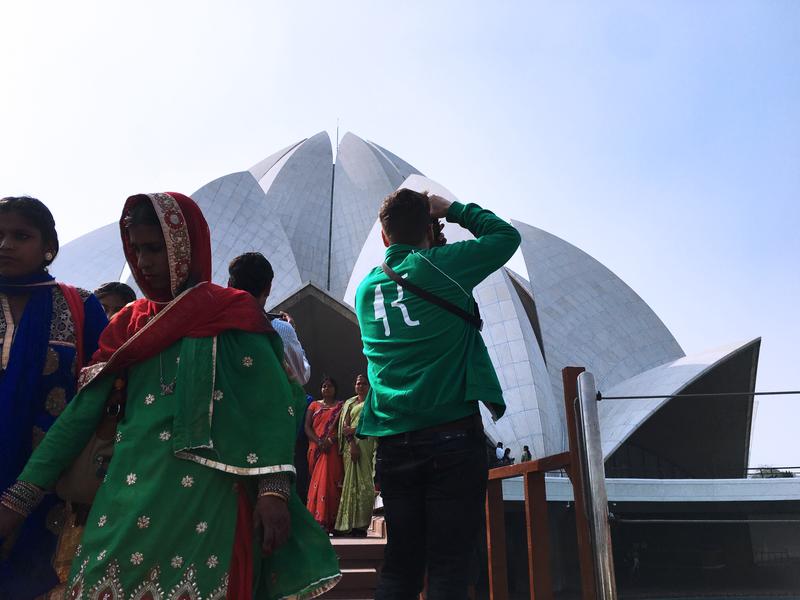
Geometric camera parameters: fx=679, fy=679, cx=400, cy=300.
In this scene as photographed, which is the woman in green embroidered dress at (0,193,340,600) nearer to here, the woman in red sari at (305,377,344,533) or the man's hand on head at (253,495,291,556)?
the man's hand on head at (253,495,291,556)

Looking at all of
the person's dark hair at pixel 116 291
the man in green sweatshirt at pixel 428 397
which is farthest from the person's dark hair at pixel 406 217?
the person's dark hair at pixel 116 291

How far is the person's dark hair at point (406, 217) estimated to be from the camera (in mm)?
1827

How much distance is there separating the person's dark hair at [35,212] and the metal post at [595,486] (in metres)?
1.50

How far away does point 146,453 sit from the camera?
4.24 ft

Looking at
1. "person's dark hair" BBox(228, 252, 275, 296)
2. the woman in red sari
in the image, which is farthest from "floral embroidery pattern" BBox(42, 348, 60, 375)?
the woman in red sari

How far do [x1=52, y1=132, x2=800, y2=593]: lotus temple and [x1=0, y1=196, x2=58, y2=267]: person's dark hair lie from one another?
6522mm

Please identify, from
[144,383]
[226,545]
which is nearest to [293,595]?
[226,545]

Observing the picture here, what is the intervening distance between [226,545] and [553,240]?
622 inches

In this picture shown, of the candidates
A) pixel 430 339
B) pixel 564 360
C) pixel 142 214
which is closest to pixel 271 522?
pixel 430 339

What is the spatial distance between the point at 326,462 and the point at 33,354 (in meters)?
3.64

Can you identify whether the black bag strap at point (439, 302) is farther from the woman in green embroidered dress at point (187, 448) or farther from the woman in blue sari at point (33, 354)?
the woman in blue sari at point (33, 354)

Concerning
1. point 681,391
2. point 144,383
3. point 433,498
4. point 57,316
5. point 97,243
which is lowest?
point 433,498

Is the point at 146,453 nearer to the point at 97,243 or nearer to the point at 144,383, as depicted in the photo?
the point at 144,383

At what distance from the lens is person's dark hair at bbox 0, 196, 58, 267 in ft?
5.74
